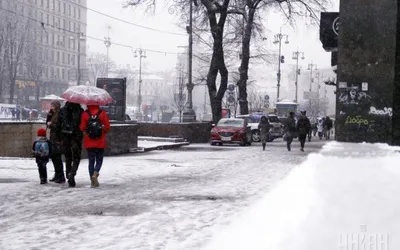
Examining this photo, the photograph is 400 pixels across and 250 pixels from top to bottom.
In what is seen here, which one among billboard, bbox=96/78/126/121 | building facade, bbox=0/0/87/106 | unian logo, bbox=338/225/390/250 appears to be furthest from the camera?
building facade, bbox=0/0/87/106

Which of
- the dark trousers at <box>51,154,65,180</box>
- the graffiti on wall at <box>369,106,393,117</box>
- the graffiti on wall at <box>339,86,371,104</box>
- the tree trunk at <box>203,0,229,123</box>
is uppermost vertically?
the tree trunk at <box>203,0,229,123</box>

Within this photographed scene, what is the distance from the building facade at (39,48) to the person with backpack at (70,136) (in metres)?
46.2

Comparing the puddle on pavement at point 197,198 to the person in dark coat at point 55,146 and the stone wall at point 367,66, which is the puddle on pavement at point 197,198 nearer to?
the person in dark coat at point 55,146

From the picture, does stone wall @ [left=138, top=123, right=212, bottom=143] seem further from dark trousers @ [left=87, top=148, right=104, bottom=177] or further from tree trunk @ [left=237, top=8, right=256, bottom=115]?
dark trousers @ [left=87, top=148, right=104, bottom=177]

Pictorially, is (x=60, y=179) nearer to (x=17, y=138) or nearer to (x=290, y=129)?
(x=17, y=138)

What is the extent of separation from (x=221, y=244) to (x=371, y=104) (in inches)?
890

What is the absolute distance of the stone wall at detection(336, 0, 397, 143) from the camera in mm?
27719

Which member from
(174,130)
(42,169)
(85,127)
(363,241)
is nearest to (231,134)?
(174,130)

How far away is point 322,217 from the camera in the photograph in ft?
27.0

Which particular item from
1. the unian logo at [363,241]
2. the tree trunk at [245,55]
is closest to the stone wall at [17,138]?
the unian logo at [363,241]

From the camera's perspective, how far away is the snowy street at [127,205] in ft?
23.0

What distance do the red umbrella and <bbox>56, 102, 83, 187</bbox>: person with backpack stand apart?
0.25 metres

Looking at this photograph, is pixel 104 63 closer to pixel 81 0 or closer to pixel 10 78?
pixel 81 0

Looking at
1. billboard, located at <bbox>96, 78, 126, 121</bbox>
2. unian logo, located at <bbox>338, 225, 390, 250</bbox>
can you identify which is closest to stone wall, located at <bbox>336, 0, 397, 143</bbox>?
billboard, located at <bbox>96, 78, 126, 121</bbox>
